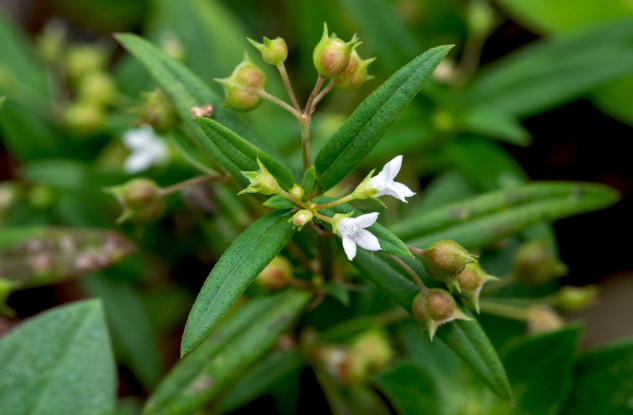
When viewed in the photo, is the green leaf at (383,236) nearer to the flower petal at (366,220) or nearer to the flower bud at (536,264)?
the flower petal at (366,220)

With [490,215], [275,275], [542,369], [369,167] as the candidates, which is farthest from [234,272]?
[369,167]

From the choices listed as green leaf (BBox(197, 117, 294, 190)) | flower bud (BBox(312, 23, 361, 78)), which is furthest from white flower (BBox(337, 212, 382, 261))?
flower bud (BBox(312, 23, 361, 78))

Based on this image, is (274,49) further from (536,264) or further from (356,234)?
(536,264)

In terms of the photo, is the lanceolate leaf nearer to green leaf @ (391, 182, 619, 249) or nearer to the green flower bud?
green leaf @ (391, 182, 619, 249)

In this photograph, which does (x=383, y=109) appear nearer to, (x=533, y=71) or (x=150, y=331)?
(x=533, y=71)

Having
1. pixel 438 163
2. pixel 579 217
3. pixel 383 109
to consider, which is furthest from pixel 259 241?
pixel 579 217

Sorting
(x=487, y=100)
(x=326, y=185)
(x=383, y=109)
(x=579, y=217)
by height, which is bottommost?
(x=579, y=217)
